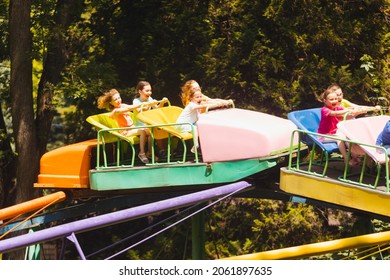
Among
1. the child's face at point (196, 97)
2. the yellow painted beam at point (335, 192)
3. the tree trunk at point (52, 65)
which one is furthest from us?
the tree trunk at point (52, 65)

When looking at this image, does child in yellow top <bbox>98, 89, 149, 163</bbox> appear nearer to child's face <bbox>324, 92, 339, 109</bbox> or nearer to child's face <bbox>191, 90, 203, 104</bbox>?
child's face <bbox>191, 90, 203, 104</bbox>

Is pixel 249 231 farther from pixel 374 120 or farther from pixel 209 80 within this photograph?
pixel 374 120

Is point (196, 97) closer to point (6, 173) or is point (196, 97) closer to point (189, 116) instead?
point (189, 116)

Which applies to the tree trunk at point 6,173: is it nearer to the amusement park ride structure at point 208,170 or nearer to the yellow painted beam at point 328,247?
the amusement park ride structure at point 208,170

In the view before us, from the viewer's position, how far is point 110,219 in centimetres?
855

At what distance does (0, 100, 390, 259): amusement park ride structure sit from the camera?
28.1 ft

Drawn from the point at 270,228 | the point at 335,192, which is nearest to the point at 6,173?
the point at 270,228

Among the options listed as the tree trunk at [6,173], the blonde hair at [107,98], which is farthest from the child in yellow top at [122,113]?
the tree trunk at [6,173]

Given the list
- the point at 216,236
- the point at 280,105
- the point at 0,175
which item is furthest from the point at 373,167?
the point at 0,175

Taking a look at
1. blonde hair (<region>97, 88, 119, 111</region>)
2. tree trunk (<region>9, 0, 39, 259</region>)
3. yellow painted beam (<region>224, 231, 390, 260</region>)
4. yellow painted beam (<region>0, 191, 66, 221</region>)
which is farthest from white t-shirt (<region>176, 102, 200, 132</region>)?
tree trunk (<region>9, 0, 39, 259</region>)

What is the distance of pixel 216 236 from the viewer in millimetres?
14727

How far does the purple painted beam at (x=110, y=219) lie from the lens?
26.3 feet

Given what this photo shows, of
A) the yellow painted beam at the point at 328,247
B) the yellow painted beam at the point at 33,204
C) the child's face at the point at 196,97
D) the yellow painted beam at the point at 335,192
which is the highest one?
the child's face at the point at 196,97

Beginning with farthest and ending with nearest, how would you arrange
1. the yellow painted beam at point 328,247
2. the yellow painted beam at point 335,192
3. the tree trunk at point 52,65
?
1. the tree trunk at point 52,65
2. the yellow painted beam at point 335,192
3. the yellow painted beam at point 328,247
